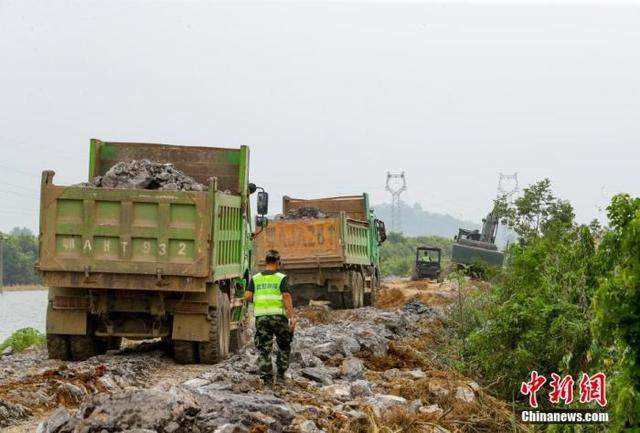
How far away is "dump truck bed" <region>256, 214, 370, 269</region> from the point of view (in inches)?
862

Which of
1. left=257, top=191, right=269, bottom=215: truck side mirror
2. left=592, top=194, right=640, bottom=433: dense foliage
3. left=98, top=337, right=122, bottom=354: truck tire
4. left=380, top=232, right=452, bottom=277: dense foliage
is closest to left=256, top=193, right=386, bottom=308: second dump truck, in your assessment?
left=257, top=191, right=269, bottom=215: truck side mirror

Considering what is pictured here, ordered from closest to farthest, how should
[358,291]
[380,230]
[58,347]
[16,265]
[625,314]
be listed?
[625,314], [58,347], [358,291], [380,230], [16,265]

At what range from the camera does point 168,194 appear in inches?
465

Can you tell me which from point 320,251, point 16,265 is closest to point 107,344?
point 320,251

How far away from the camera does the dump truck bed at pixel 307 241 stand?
2191 centimetres

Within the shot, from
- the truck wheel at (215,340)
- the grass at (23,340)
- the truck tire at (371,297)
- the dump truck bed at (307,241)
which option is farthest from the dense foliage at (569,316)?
the truck tire at (371,297)

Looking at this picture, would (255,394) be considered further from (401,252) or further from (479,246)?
(401,252)

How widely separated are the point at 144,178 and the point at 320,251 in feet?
32.1

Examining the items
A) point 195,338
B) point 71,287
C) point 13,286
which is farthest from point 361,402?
point 13,286

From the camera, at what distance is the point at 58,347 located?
12.6 m

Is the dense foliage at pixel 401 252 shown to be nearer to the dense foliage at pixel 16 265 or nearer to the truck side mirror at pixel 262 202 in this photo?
the dense foliage at pixel 16 265

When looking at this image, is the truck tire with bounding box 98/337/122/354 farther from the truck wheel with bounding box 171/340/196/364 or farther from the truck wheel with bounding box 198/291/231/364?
the truck wheel with bounding box 198/291/231/364

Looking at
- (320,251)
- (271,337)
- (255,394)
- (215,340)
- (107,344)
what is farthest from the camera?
(320,251)

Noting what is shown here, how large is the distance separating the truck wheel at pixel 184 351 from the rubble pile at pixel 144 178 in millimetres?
2029
